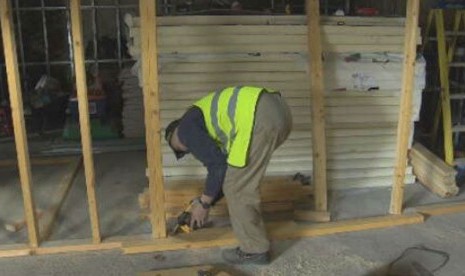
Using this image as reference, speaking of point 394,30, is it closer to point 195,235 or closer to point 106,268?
point 195,235

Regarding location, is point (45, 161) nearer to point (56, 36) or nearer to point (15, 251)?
point (15, 251)

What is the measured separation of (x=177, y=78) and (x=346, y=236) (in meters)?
1.46

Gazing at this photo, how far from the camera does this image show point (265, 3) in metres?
5.52

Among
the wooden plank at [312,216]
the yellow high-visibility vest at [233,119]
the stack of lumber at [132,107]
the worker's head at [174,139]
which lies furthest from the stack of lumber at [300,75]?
the stack of lumber at [132,107]

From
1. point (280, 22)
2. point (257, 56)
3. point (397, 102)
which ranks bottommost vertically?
point (397, 102)

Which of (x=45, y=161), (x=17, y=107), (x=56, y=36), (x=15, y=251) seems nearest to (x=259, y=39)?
(x=17, y=107)

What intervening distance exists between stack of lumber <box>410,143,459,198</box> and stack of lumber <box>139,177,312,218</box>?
3.11 feet

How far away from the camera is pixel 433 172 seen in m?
3.92

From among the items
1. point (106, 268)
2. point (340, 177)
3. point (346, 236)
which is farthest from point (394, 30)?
point (106, 268)

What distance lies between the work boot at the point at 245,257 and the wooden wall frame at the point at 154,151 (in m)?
0.16

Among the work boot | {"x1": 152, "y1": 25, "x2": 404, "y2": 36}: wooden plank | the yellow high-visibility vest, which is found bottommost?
the work boot

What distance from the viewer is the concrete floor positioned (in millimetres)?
2943

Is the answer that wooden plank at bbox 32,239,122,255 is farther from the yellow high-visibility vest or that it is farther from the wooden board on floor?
the yellow high-visibility vest

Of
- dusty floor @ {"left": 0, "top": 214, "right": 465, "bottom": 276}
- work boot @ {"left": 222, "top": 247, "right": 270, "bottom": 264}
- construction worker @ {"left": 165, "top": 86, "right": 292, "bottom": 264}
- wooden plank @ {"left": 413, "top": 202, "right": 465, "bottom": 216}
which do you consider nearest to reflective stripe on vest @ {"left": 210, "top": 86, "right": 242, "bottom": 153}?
construction worker @ {"left": 165, "top": 86, "right": 292, "bottom": 264}
